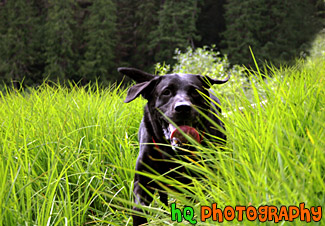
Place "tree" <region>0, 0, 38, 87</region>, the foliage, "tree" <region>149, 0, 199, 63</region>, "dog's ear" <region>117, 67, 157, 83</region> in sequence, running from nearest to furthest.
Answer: "dog's ear" <region>117, 67, 157, 83</region>, "tree" <region>0, 0, 38, 87</region>, "tree" <region>149, 0, 199, 63</region>, the foliage

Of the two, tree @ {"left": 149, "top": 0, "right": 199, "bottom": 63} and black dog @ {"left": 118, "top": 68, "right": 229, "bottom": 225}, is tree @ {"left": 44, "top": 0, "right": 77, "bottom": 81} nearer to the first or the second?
tree @ {"left": 149, "top": 0, "right": 199, "bottom": 63}

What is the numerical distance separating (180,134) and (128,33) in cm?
2999

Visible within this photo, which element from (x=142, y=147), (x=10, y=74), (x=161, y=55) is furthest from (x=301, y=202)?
(x=161, y=55)

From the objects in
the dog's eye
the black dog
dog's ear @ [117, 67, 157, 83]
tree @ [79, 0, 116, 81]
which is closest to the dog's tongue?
the black dog

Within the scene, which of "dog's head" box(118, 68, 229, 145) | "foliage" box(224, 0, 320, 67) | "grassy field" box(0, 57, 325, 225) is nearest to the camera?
"grassy field" box(0, 57, 325, 225)

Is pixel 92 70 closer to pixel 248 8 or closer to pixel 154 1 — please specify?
pixel 154 1

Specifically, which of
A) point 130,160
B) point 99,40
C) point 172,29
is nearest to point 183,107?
point 130,160

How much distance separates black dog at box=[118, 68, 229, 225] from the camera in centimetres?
219

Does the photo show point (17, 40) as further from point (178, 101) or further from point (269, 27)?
point (178, 101)

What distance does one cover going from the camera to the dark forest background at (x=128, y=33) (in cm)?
2442

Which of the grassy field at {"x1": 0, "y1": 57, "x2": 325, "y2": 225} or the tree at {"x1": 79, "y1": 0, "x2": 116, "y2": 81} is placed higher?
the grassy field at {"x1": 0, "y1": 57, "x2": 325, "y2": 225}

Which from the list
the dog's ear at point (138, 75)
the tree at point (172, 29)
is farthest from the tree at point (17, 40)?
the dog's ear at point (138, 75)

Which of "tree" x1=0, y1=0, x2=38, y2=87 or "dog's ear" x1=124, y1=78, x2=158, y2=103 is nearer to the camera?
"dog's ear" x1=124, y1=78, x2=158, y2=103

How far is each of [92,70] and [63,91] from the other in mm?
21405
